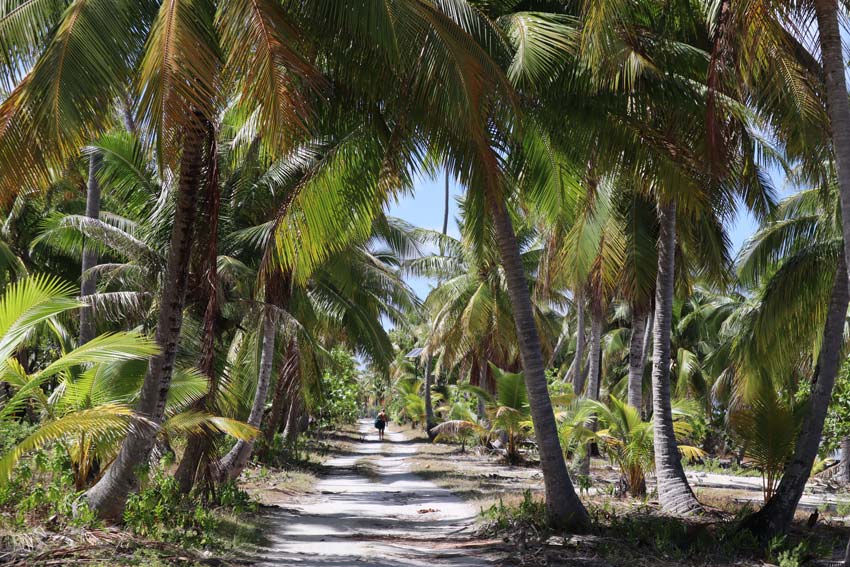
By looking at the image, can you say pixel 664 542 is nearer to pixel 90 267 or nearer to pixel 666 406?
pixel 666 406

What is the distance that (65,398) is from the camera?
8273 millimetres

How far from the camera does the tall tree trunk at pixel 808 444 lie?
367 inches

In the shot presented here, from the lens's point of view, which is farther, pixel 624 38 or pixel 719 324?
pixel 719 324

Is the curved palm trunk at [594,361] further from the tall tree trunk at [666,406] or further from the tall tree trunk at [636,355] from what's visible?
the tall tree trunk at [666,406]

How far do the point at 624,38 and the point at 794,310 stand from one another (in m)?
6.32

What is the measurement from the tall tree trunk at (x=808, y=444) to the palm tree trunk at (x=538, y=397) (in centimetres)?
217

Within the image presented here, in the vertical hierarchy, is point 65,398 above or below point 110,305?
below

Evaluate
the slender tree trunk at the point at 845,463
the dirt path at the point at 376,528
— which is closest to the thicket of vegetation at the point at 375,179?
the dirt path at the point at 376,528

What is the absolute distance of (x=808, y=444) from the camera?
31.0ft

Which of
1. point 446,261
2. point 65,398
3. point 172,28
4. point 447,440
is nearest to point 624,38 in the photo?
point 172,28

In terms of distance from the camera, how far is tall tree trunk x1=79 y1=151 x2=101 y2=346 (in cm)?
1359

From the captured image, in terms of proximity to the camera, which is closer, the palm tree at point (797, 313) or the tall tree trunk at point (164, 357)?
the tall tree trunk at point (164, 357)

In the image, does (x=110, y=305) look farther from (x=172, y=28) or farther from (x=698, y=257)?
(x=698, y=257)

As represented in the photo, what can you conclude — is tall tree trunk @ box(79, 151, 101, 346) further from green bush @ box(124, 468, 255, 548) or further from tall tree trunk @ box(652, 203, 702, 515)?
tall tree trunk @ box(652, 203, 702, 515)
